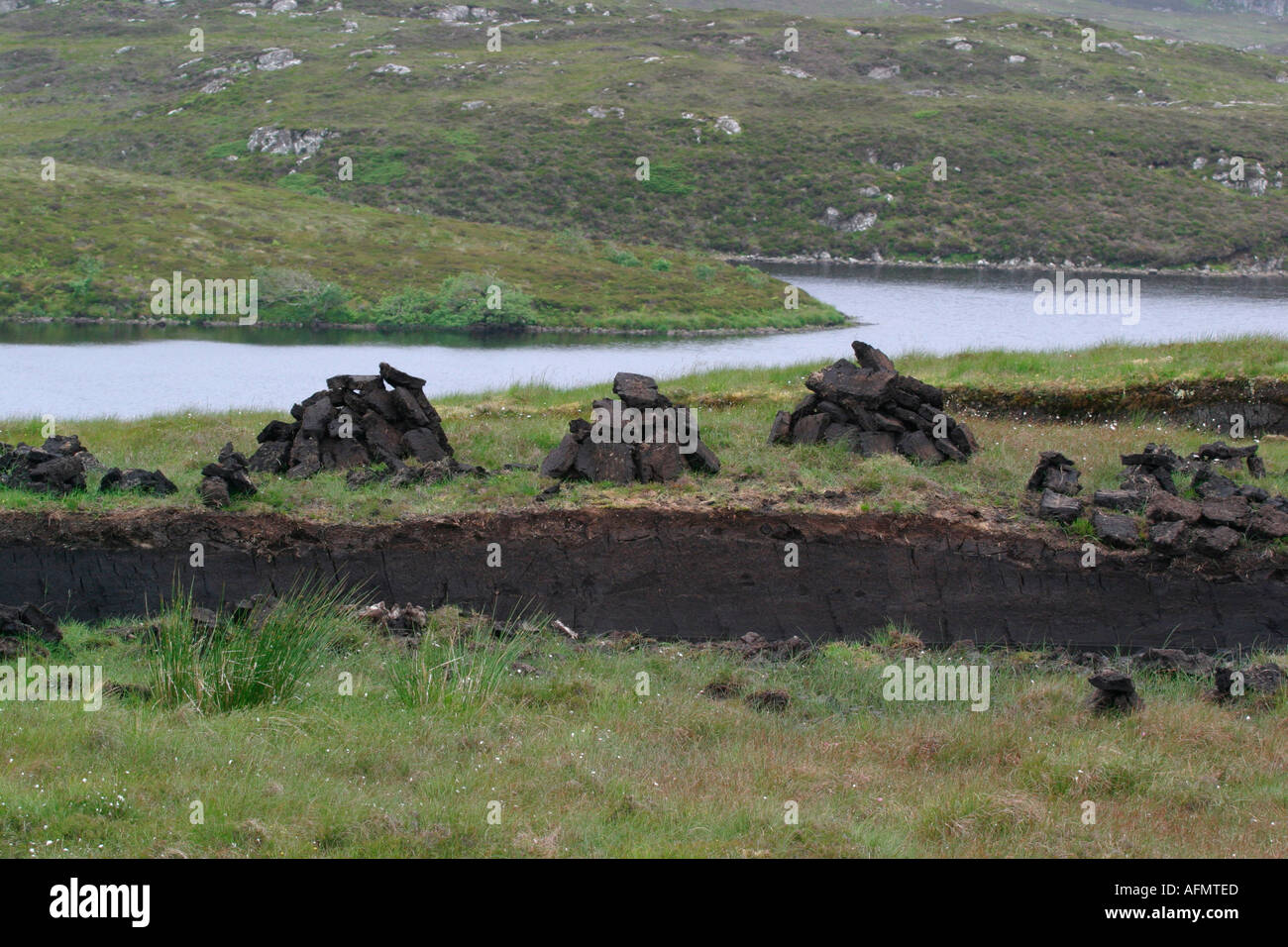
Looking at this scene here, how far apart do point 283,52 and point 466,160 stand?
1478 inches

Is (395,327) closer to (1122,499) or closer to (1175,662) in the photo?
(1122,499)

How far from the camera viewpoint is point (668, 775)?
7781 mm

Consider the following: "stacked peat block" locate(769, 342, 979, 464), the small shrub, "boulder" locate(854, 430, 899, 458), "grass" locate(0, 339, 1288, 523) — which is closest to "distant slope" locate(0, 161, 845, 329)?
"grass" locate(0, 339, 1288, 523)

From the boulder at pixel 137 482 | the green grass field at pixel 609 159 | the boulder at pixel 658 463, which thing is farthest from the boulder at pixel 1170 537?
the green grass field at pixel 609 159

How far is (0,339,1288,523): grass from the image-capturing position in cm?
1477

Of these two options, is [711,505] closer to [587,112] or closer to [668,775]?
[668,775]

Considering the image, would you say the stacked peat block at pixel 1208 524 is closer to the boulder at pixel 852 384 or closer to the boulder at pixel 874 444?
the boulder at pixel 874 444

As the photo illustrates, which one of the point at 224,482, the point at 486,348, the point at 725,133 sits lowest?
the point at 486,348

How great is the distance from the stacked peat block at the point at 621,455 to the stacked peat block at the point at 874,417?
5.81ft

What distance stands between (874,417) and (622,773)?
983cm

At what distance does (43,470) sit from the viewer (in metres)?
14.4

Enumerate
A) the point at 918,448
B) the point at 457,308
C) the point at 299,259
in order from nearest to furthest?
the point at 918,448 < the point at 457,308 < the point at 299,259

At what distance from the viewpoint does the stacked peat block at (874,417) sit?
1634 centimetres

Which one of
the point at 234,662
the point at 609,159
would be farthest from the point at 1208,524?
the point at 609,159
